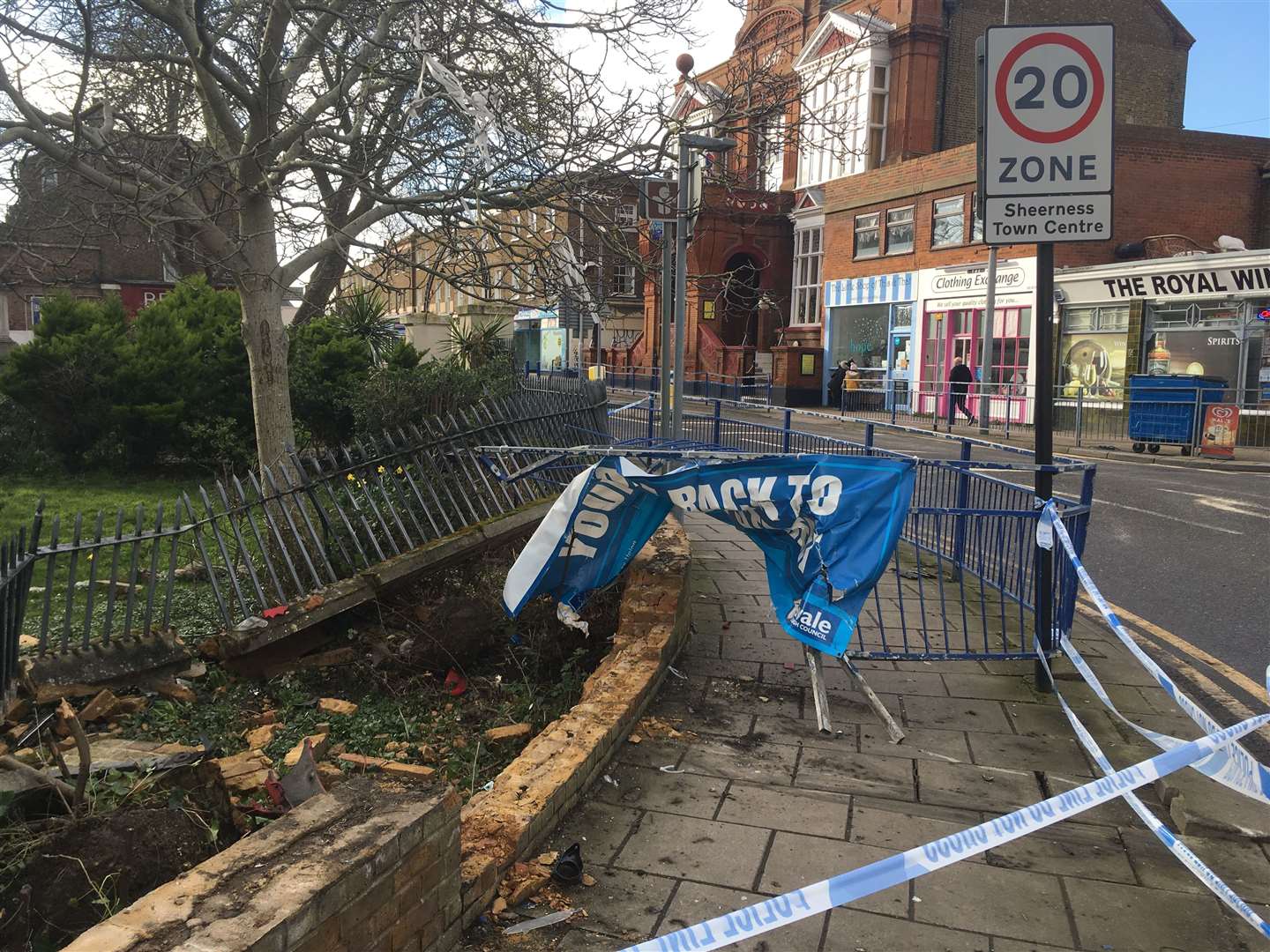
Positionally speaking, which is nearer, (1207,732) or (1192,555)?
(1207,732)

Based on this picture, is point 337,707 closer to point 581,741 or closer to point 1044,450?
point 581,741

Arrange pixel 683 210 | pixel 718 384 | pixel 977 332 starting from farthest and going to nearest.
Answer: pixel 718 384 → pixel 977 332 → pixel 683 210

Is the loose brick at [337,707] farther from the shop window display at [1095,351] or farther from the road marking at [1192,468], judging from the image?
the shop window display at [1095,351]

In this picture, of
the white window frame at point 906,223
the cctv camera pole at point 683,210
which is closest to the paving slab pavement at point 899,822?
the cctv camera pole at point 683,210

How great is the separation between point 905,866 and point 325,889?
155cm

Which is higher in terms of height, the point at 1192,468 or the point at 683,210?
the point at 683,210

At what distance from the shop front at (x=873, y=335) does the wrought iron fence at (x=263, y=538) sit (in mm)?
21070

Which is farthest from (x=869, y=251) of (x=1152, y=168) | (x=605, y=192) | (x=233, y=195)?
(x=233, y=195)

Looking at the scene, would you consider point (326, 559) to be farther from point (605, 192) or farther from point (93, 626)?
point (605, 192)

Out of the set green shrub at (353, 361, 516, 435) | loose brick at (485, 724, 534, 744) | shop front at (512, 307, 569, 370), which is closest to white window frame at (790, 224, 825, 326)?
shop front at (512, 307, 569, 370)

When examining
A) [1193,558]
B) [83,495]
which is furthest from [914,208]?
[83,495]

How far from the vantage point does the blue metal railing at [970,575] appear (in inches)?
211

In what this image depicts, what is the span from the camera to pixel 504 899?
3166mm

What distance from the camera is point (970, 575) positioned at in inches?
293
